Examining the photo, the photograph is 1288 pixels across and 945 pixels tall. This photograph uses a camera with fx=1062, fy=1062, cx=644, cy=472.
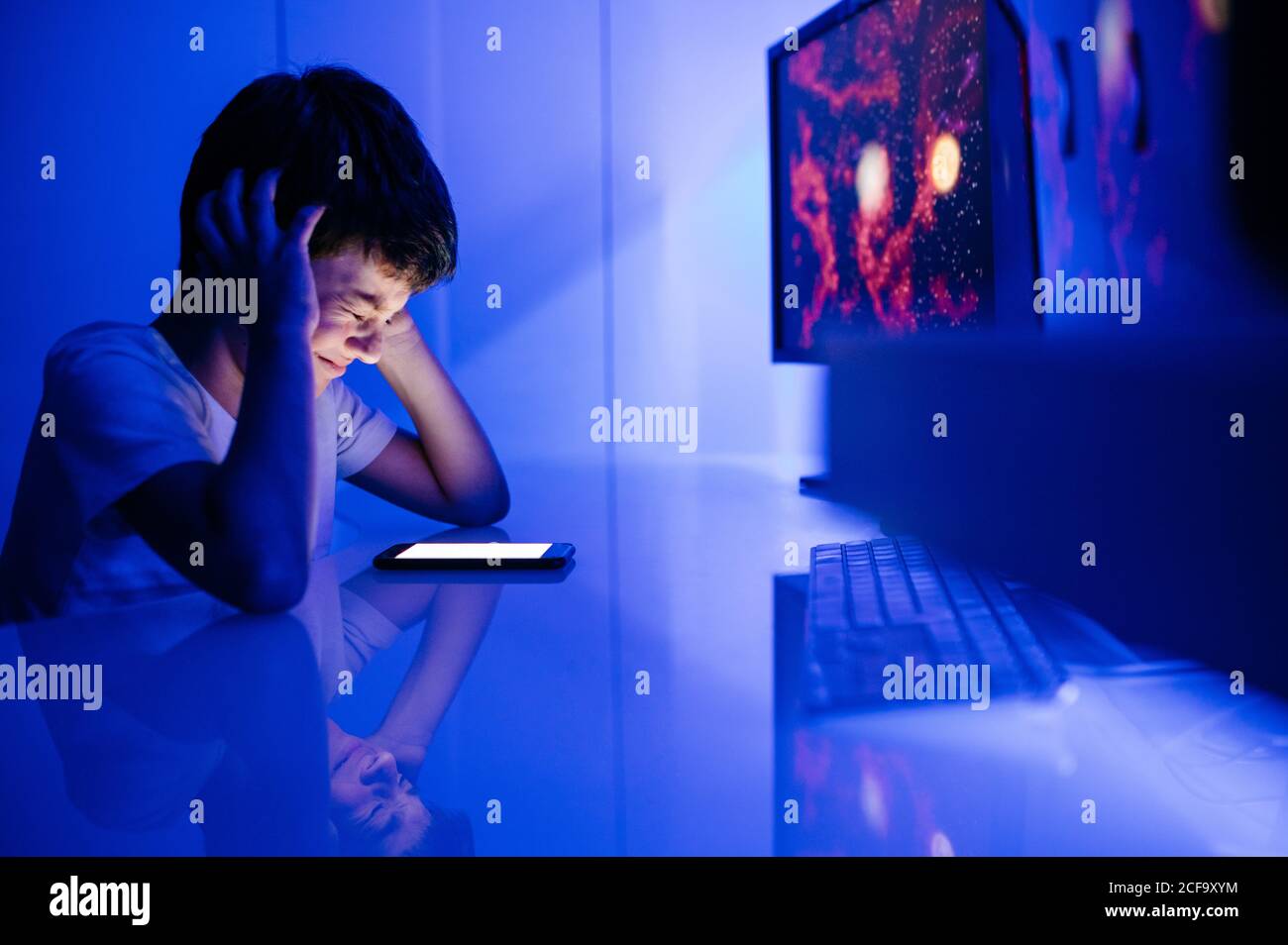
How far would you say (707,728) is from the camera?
0.69 m

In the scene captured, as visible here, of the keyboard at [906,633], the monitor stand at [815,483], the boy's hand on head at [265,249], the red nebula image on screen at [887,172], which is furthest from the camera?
the monitor stand at [815,483]

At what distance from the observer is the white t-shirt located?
1.03 meters

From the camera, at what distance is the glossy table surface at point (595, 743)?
0.57m

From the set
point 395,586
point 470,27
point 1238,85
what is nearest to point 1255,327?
point 1238,85

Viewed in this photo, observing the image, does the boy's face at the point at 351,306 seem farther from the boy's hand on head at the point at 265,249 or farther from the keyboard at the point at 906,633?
the keyboard at the point at 906,633

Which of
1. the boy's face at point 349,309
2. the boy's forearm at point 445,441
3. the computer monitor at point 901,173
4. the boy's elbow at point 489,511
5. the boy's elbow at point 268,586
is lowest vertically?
the boy's elbow at point 268,586

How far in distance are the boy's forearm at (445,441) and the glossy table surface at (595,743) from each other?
17.6 inches

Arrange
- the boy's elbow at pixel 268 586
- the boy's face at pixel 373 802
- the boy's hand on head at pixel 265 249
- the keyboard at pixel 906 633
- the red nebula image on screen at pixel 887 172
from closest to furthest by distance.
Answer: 1. the boy's face at pixel 373 802
2. the keyboard at pixel 906 633
3. the boy's elbow at pixel 268 586
4. the boy's hand on head at pixel 265 249
5. the red nebula image on screen at pixel 887 172

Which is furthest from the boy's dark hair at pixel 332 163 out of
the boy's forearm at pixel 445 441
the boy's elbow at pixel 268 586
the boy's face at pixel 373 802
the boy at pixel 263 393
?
A: the boy's face at pixel 373 802

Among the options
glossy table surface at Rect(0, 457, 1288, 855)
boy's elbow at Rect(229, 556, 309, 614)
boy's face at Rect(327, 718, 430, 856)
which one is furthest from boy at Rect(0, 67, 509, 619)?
boy's face at Rect(327, 718, 430, 856)

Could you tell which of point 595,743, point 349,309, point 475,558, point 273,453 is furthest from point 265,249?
point 595,743

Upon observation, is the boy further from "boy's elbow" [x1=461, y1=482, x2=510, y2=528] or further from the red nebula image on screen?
the red nebula image on screen

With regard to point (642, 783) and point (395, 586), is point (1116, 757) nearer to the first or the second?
point (642, 783)

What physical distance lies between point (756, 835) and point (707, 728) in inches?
5.1
